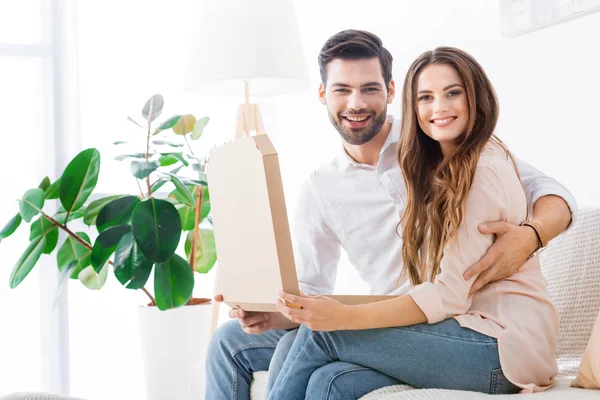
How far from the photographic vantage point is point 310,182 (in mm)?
1952

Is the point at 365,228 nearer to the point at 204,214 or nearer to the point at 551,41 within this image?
the point at 551,41

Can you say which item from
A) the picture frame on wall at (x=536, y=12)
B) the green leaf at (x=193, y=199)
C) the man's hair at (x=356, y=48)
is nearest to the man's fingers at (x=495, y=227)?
the man's hair at (x=356, y=48)

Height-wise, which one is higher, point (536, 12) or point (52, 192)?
point (536, 12)

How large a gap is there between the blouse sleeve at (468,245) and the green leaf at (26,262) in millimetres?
1752

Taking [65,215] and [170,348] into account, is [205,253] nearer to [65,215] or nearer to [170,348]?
[170,348]

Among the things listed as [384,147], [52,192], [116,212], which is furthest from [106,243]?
[384,147]

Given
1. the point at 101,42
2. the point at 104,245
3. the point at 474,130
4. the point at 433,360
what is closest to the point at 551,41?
the point at 474,130

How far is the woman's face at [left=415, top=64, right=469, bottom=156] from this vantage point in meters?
1.48

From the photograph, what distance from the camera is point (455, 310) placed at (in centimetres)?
134

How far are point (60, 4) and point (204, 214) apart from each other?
1224 millimetres

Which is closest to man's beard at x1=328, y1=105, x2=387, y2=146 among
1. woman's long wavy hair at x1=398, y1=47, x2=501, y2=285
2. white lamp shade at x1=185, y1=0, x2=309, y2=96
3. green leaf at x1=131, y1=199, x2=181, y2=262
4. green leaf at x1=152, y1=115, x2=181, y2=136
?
woman's long wavy hair at x1=398, y1=47, x2=501, y2=285

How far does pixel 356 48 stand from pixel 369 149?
0.27m

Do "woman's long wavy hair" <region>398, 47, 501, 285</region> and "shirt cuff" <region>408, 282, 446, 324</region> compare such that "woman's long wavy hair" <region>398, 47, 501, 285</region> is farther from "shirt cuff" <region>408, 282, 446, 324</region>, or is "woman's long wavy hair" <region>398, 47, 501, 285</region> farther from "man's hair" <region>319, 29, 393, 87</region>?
"man's hair" <region>319, 29, 393, 87</region>

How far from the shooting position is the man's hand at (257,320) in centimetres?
163
